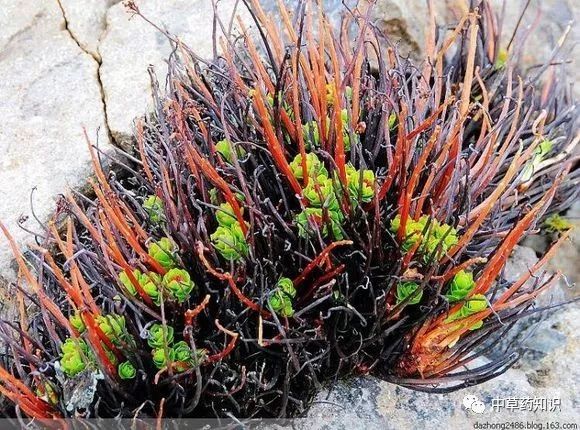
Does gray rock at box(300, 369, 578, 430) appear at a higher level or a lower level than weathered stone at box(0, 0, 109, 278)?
lower

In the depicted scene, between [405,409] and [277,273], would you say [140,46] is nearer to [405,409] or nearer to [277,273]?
[277,273]

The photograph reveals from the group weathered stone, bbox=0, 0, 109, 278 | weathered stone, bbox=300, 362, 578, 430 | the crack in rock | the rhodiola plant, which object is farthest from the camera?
the crack in rock

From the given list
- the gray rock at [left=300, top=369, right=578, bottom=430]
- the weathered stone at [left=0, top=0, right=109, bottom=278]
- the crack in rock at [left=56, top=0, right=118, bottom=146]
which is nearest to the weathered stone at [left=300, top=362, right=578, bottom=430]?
the gray rock at [left=300, top=369, right=578, bottom=430]

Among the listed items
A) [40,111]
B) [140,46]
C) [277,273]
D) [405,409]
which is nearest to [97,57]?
[140,46]

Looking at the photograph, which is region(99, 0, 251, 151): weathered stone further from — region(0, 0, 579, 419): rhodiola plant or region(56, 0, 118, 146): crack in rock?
region(0, 0, 579, 419): rhodiola plant

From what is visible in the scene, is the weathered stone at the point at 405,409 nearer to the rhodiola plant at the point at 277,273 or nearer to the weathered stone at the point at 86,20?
the rhodiola plant at the point at 277,273

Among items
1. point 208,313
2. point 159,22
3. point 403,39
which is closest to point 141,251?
point 208,313

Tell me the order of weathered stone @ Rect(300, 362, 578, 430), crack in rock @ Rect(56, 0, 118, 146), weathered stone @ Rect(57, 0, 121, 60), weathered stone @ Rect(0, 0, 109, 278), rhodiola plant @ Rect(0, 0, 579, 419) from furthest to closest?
weathered stone @ Rect(57, 0, 121, 60) → crack in rock @ Rect(56, 0, 118, 146) → weathered stone @ Rect(0, 0, 109, 278) → weathered stone @ Rect(300, 362, 578, 430) → rhodiola plant @ Rect(0, 0, 579, 419)

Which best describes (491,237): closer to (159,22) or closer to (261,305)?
(261,305)
